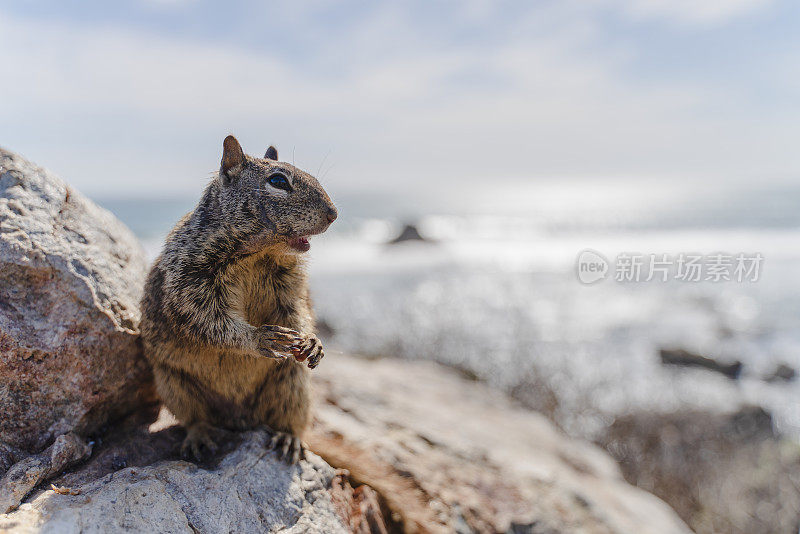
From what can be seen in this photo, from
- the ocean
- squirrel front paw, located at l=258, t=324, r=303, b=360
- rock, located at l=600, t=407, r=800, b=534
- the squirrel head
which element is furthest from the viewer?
the ocean

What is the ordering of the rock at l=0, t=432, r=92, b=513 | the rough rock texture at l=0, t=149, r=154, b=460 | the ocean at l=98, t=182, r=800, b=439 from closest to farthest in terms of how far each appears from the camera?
the rock at l=0, t=432, r=92, b=513 < the rough rock texture at l=0, t=149, r=154, b=460 < the ocean at l=98, t=182, r=800, b=439

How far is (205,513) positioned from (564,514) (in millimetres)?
2705

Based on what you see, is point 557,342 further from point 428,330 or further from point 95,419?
point 95,419

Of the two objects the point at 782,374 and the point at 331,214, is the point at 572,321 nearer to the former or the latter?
the point at 782,374

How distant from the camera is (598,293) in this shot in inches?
645

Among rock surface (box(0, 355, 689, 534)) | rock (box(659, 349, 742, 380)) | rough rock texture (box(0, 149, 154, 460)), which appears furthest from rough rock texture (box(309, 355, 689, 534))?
rock (box(659, 349, 742, 380))

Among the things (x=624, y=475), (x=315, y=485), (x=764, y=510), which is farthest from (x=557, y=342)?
(x=315, y=485)

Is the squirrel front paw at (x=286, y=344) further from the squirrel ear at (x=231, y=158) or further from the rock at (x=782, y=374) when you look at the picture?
the rock at (x=782, y=374)

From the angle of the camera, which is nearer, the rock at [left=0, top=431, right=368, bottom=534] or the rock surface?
the rock at [left=0, top=431, right=368, bottom=534]

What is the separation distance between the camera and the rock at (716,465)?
6.61 m

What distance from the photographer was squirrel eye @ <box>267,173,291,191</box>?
307cm

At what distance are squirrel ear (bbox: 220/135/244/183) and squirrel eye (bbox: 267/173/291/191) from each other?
0.27 meters

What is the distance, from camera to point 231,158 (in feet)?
10.6

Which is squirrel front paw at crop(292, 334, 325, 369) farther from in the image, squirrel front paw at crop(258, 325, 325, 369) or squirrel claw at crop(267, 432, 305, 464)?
squirrel claw at crop(267, 432, 305, 464)
